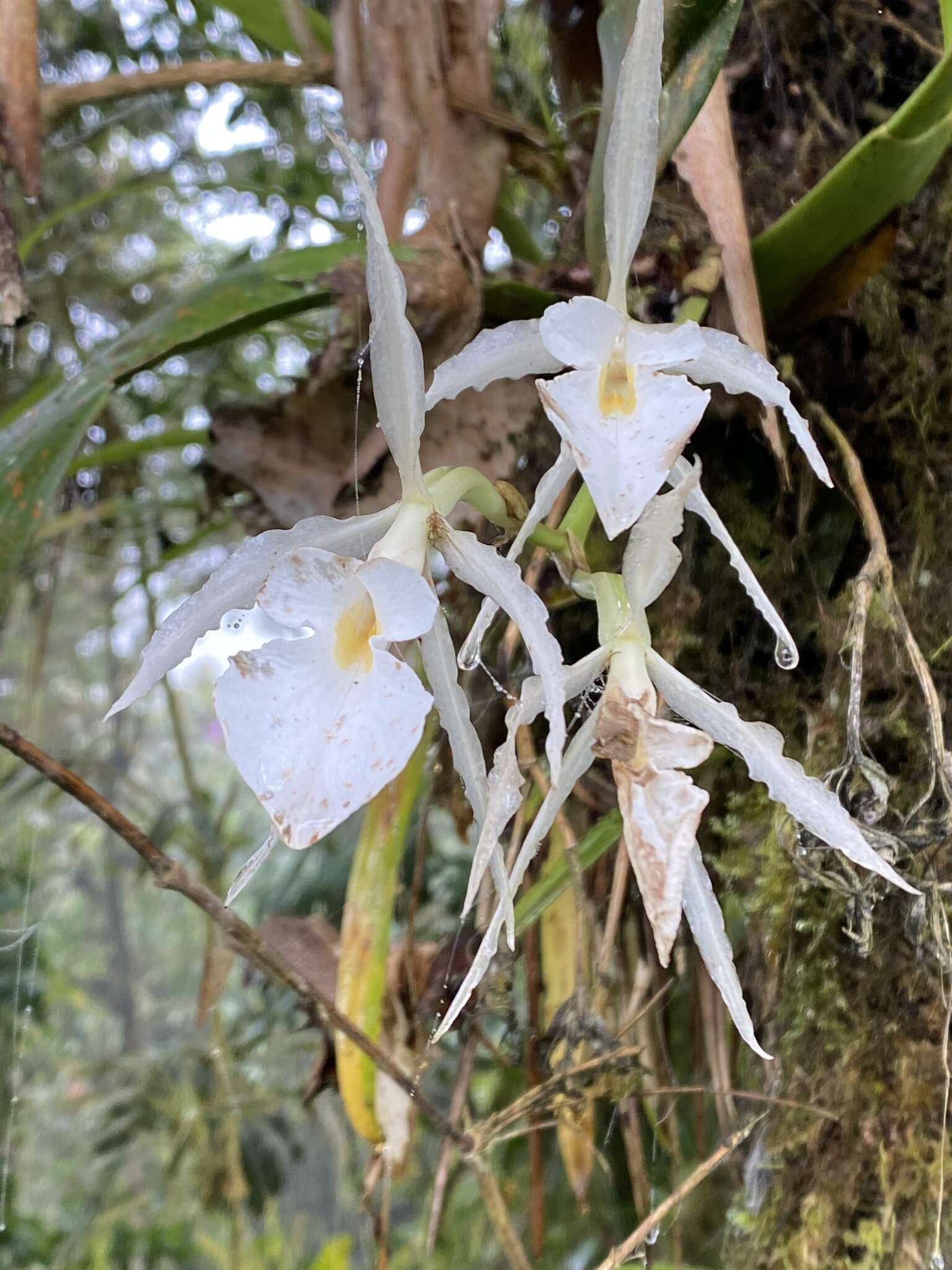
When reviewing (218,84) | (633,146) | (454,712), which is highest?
(218,84)

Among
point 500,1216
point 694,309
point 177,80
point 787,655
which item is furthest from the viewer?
point 177,80

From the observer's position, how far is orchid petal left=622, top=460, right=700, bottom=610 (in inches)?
15.1

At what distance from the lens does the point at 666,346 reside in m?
0.34

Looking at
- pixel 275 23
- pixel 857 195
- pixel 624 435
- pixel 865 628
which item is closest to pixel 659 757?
pixel 624 435

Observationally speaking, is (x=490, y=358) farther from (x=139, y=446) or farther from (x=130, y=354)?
(x=139, y=446)

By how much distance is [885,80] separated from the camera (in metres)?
0.67

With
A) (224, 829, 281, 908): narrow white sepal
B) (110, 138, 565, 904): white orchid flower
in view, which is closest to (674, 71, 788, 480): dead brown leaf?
(110, 138, 565, 904): white orchid flower

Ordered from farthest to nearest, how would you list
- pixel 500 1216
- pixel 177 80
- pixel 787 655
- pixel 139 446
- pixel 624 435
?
1. pixel 139 446
2. pixel 177 80
3. pixel 500 1216
4. pixel 787 655
5. pixel 624 435

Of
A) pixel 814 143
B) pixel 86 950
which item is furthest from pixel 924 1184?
pixel 86 950

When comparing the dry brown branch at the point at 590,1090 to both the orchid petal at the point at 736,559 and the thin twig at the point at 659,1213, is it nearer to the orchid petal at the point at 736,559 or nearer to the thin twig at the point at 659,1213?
the thin twig at the point at 659,1213

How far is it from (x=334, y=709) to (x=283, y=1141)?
1244 mm

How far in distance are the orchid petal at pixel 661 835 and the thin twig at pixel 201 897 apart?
0.21m

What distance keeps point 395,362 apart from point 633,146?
13 centimetres

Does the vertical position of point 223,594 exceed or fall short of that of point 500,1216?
it exceeds it
